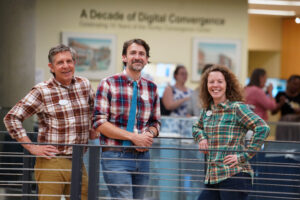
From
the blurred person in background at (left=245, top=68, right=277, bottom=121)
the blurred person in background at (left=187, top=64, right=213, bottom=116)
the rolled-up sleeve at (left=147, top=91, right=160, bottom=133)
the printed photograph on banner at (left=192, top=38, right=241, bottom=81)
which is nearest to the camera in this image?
the rolled-up sleeve at (left=147, top=91, right=160, bottom=133)

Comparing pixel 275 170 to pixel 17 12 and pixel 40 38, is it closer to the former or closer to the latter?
pixel 17 12

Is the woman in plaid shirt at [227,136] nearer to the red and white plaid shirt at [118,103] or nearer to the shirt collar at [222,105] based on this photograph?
the shirt collar at [222,105]

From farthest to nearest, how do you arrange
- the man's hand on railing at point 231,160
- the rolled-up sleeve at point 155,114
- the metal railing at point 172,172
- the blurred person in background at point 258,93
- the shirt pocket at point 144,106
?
→ the blurred person in background at point 258,93 < the rolled-up sleeve at point 155,114 < the shirt pocket at point 144,106 < the man's hand on railing at point 231,160 < the metal railing at point 172,172

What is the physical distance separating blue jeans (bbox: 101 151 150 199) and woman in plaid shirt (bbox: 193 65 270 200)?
0.38 m

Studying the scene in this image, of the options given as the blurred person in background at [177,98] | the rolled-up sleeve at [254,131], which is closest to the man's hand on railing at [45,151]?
the rolled-up sleeve at [254,131]

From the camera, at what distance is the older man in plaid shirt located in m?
3.32

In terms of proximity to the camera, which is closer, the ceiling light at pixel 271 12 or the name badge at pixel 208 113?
the name badge at pixel 208 113

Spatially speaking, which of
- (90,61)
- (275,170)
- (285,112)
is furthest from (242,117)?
(90,61)

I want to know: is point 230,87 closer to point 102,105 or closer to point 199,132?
point 199,132

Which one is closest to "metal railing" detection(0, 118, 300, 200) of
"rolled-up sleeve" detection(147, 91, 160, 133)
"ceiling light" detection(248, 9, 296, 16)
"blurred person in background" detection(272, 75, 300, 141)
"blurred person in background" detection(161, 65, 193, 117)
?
"rolled-up sleeve" detection(147, 91, 160, 133)

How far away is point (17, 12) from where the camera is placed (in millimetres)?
5895

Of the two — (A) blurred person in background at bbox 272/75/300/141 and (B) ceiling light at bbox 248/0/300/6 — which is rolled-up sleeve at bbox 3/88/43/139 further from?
(B) ceiling light at bbox 248/0/300/6

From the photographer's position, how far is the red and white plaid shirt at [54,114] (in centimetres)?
335

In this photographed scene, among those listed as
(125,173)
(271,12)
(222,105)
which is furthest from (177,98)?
(271,12)
